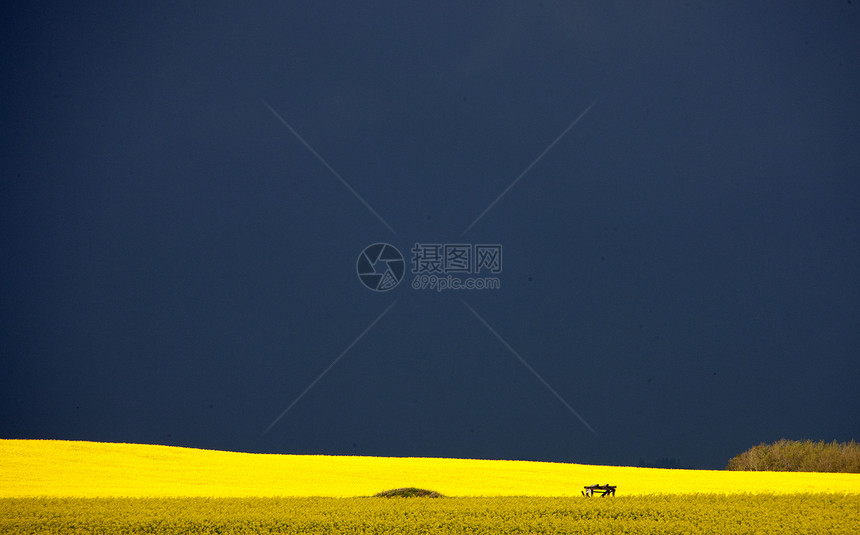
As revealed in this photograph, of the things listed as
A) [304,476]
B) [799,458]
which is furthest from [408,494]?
[799,458]

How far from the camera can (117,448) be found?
33438 mm

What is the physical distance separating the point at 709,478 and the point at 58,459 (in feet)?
80.3

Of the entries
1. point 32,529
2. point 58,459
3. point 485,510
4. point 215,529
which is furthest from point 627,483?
point 58,459

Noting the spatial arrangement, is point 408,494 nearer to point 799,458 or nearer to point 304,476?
point 304,476

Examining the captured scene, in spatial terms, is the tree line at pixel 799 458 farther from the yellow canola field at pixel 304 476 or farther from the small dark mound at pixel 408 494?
the small dark mound at pixel 408 494

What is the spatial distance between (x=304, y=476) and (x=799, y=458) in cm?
2771

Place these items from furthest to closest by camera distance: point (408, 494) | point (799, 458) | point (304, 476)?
point (799, 458) → point (304, 476) → point (408, 494)

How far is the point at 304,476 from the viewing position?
28125mm

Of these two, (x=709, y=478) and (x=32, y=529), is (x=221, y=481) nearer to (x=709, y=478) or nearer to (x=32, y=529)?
(x=32, y=529)

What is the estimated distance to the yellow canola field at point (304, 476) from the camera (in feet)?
77.8

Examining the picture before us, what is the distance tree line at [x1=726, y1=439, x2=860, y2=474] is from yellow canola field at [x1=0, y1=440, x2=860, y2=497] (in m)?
9.29

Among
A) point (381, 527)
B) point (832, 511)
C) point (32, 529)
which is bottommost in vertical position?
point (32, 529)

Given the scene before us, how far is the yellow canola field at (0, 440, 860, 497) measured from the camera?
23703mm

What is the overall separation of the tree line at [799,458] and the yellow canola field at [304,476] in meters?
9.29
